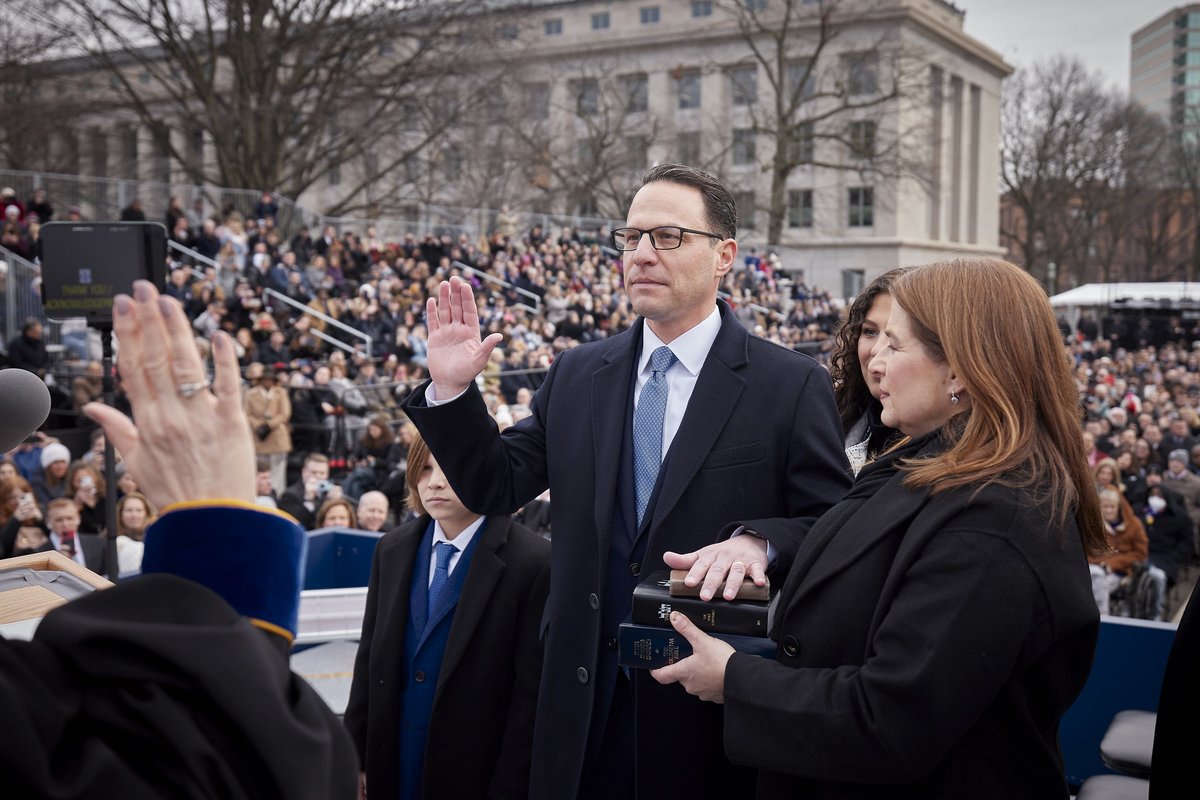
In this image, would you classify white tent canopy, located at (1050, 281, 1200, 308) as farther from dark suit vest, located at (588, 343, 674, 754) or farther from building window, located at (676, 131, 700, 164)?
dark suit vest, located at (588, 343, 674, 754)

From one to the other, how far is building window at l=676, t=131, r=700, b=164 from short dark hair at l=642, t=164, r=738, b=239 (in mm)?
40626

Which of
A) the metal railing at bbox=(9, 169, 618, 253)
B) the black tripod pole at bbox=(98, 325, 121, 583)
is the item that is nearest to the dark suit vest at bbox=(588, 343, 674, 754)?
the black tripod pole at bbox=(98, 325, 121, 583)

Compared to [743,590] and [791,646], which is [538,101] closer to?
[743,590]

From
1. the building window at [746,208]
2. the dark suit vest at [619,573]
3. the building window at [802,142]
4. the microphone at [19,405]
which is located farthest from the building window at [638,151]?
the microphone at [19,405]

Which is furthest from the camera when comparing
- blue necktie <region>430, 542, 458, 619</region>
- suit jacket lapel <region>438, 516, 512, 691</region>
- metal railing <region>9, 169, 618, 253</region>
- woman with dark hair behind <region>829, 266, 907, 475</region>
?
metal railing <region>9, 169, 618, 253</region>

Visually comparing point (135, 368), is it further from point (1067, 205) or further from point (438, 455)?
point (1067, 205)

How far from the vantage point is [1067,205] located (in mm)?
55938

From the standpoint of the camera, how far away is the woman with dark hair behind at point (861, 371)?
10.9 feet

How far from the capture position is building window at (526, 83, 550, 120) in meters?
40.3

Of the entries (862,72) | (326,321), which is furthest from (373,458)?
(862,72)

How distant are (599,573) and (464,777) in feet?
2.66

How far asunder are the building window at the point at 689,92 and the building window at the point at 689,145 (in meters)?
6.46

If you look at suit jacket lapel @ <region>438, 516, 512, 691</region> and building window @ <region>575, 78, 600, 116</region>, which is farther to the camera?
building window @ <region>575, 78, 600, 116</region>

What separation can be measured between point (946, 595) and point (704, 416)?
0.98 metres
